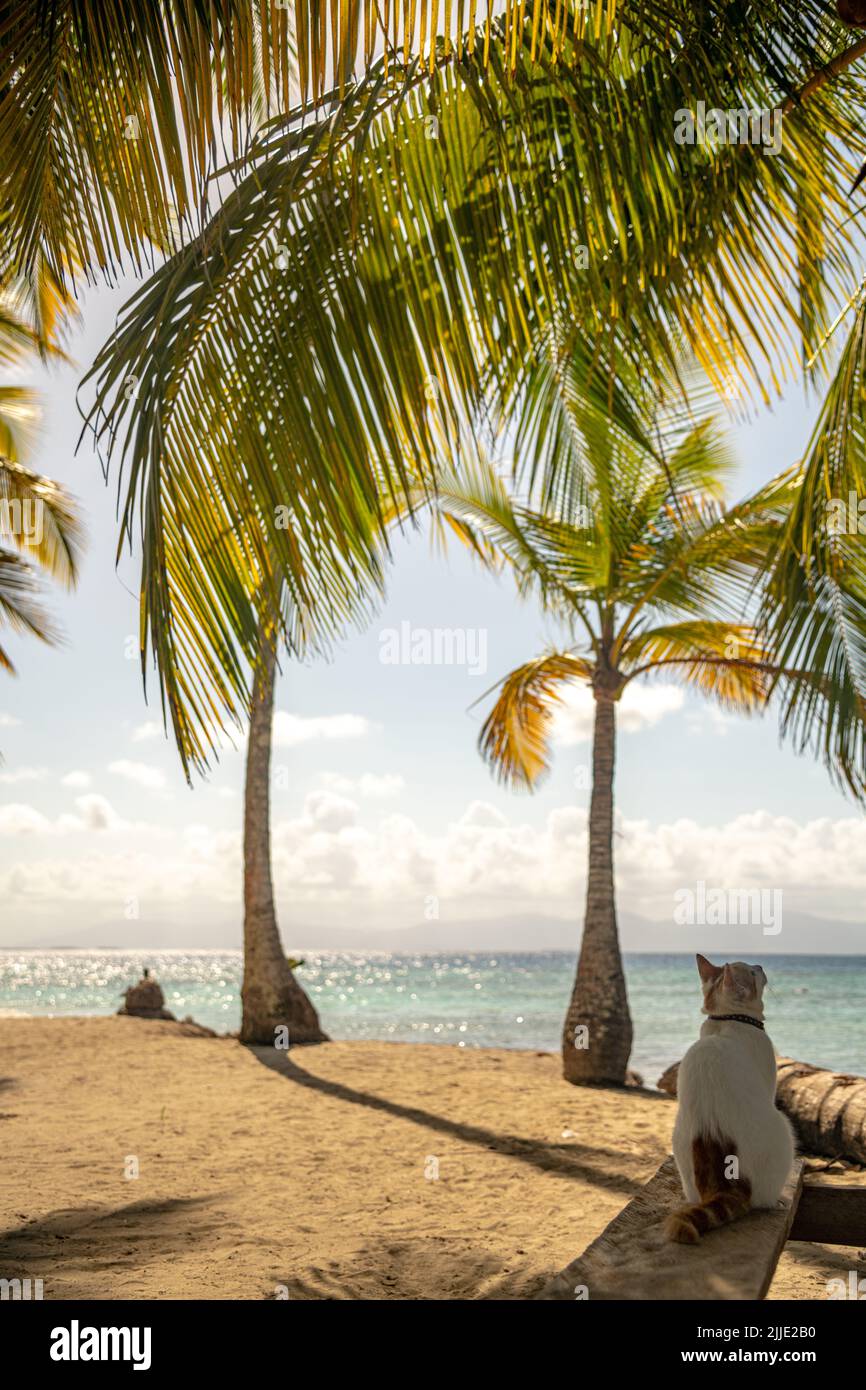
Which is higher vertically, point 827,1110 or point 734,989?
point 734,989

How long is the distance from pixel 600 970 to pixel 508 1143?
140 inches

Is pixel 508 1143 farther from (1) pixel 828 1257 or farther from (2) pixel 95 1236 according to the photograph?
(2) pixel 95 1236

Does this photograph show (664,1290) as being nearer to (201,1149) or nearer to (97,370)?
(97,370)

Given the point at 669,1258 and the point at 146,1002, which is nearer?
the point at 669,1258

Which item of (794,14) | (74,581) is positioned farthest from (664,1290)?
(74,581)

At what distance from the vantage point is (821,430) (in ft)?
15.1

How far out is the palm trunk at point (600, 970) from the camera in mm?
11531

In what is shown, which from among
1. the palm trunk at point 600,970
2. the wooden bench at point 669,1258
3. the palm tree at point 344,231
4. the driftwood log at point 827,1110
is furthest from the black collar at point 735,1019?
the palm trunk at point 600,970

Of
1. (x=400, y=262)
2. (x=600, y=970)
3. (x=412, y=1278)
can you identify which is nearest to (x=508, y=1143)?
(x=600, y=970)

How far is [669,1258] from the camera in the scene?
8.78 feet

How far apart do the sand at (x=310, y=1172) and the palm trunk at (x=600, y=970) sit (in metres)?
0.48

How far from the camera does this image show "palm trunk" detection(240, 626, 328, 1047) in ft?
45.3

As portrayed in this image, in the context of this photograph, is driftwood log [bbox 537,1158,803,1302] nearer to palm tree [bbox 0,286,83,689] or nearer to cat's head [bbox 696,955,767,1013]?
cat's head [bbox 696,955,767,1013]

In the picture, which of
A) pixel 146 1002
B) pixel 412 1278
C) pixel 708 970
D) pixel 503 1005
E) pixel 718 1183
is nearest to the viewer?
pixel 718 1183
